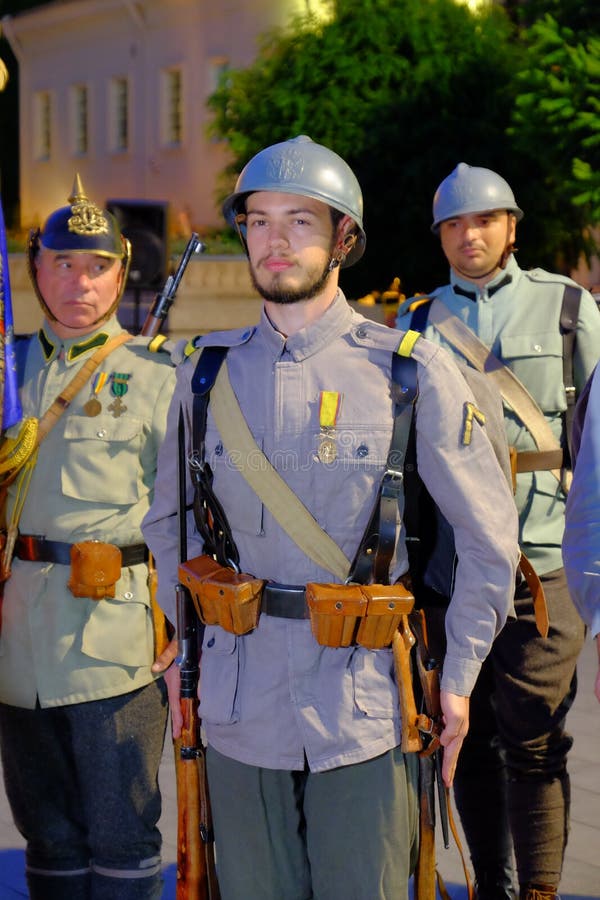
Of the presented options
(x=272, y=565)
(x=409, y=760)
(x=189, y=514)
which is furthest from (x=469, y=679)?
(x=189, y=514)

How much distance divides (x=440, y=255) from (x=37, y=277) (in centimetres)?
2400

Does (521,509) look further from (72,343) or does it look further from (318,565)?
(318,565)

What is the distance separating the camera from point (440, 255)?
28359 mm

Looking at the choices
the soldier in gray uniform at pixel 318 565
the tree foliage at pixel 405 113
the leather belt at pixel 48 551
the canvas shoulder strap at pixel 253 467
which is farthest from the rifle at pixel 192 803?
the tree foliage at pixel 405 113

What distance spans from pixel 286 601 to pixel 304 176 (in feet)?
3.19

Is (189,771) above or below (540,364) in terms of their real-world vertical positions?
below

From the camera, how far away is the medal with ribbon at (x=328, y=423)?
3406mm

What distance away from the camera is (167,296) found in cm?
543

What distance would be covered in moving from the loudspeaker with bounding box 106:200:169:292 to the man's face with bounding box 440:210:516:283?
7.63 meters

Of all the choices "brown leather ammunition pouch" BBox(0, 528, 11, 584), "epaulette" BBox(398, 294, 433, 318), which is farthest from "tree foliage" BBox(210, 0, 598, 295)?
"brown leather ammunition pouch" BBox(0, 528, 11, 584)

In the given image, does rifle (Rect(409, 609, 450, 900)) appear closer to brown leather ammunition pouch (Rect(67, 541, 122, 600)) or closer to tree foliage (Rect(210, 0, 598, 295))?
brown leather ammunition pouch (Rect(67, 541, 122, 600))

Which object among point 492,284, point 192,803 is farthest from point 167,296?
point 192,803

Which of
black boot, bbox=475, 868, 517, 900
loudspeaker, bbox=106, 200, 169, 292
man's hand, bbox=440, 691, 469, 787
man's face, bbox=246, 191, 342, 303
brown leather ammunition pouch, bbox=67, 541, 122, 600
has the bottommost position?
black boot, bbox=475, 868, 517, 900

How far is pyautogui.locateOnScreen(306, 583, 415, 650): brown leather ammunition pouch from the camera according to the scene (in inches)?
129
